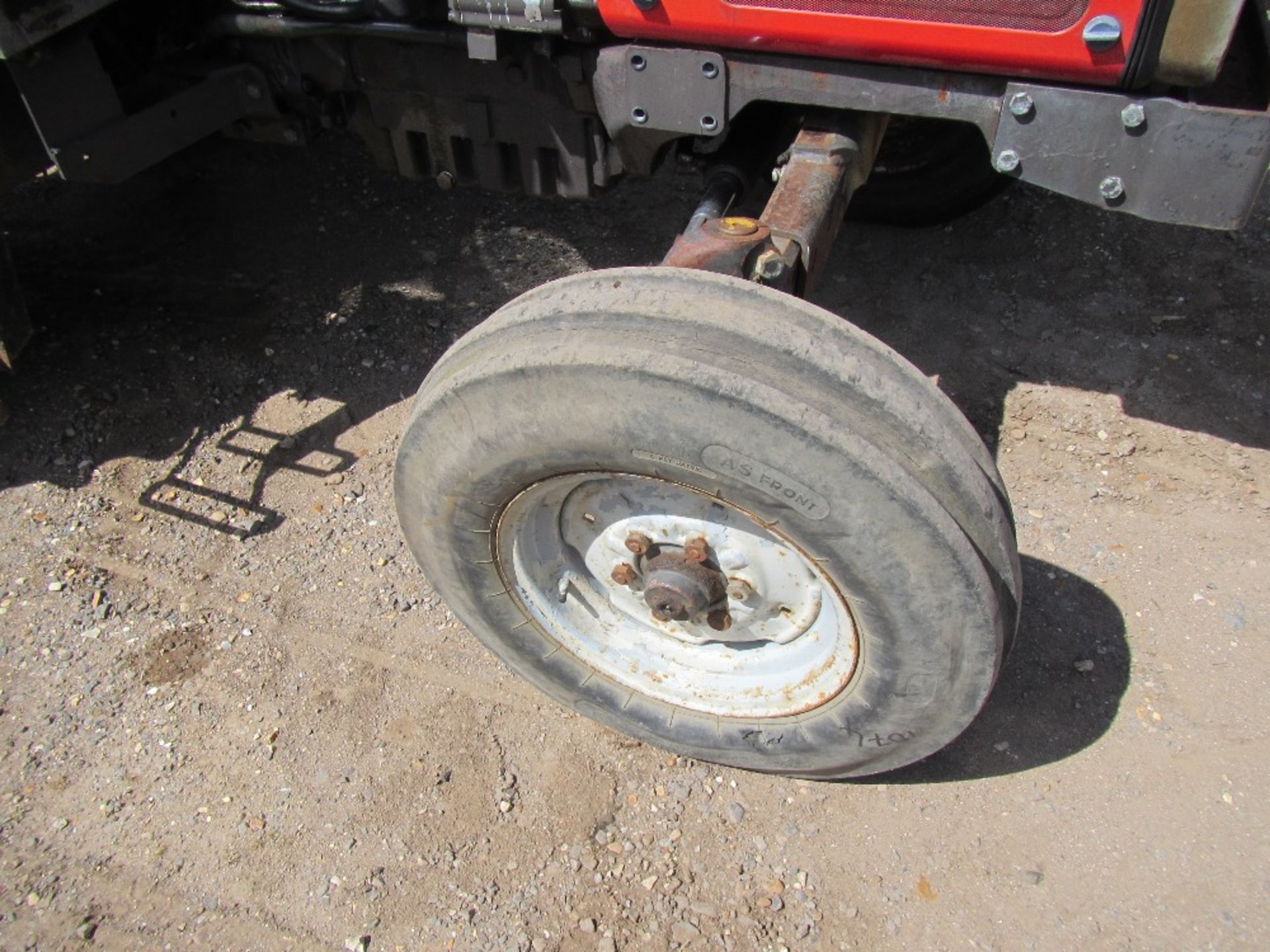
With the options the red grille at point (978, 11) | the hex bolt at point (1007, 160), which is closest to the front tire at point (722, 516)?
the hex bolt at point (1007, 160)

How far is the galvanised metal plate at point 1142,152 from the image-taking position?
2084 millimetres

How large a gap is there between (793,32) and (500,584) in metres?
1.47

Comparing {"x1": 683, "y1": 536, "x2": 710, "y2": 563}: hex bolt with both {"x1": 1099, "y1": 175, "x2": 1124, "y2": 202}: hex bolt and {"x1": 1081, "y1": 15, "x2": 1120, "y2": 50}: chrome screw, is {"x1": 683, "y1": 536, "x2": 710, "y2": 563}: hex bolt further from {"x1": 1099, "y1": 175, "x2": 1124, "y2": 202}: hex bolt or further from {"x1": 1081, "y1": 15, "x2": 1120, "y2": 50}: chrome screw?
{"x1": 1081, "y1": 15, "x2": 1120, "y2": 50}: chrome screw

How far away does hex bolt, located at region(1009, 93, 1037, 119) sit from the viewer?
7.27 feet

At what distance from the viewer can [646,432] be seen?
6.49ft

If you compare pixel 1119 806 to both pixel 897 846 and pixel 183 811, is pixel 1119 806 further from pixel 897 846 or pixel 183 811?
pixel 183 811

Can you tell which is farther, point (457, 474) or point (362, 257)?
point (362, 257)

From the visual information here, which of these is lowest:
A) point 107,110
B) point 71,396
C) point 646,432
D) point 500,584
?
point 71,396

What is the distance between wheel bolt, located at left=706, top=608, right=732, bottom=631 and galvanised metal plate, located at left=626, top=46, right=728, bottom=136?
1.19m

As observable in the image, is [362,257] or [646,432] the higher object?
[646,432]

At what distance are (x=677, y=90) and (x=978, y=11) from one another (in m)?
0.72

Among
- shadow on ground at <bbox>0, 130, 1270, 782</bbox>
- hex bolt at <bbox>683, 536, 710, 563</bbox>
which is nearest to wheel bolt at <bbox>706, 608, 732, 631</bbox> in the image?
hex bolt at <bbox>683, 536, 710, 563</bbox>

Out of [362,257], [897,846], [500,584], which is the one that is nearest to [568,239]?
[362,257]

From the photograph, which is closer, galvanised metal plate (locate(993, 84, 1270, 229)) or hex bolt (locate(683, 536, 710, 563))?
galvanised metal plate (locate(993, 84, 1270, 229))
